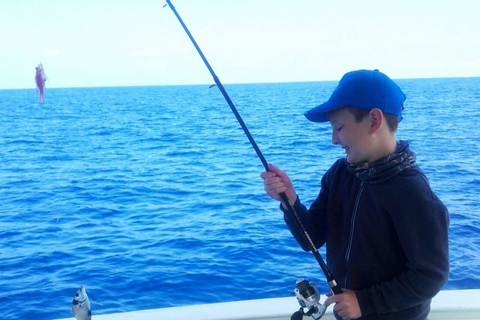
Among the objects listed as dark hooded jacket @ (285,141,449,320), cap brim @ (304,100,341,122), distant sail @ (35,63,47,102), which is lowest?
dark hooded jacket @ (285,141,449,320)

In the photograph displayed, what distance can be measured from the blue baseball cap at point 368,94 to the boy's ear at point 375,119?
1 centimetres

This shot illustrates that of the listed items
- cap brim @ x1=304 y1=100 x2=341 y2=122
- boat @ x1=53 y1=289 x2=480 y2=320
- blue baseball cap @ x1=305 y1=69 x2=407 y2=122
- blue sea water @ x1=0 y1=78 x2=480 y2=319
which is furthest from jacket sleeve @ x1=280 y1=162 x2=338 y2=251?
blue sea water @ x1=0 y1=78 x2=480 y2=319

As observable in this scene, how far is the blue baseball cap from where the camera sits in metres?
1.48

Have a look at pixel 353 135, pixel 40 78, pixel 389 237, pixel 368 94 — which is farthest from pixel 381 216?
pixel 40 78

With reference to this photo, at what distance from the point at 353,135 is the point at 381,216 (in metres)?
0.24

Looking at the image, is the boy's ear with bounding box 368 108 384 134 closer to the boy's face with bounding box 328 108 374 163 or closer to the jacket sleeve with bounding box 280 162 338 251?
the boy's face with bounding box 328 108 374 163

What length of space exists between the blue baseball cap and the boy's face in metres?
0.04

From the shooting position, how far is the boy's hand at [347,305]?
1.50 metres

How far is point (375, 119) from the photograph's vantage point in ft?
4.87

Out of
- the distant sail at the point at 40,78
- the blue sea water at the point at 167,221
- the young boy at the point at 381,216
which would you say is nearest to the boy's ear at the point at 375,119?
the young boy at the point at 381,216

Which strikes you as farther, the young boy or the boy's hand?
the boy's hand

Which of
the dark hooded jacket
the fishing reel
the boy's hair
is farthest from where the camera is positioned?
the fishing reel

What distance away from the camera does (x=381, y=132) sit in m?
1.50

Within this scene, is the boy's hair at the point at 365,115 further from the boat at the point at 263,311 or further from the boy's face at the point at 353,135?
the boat at the point at 263,311
